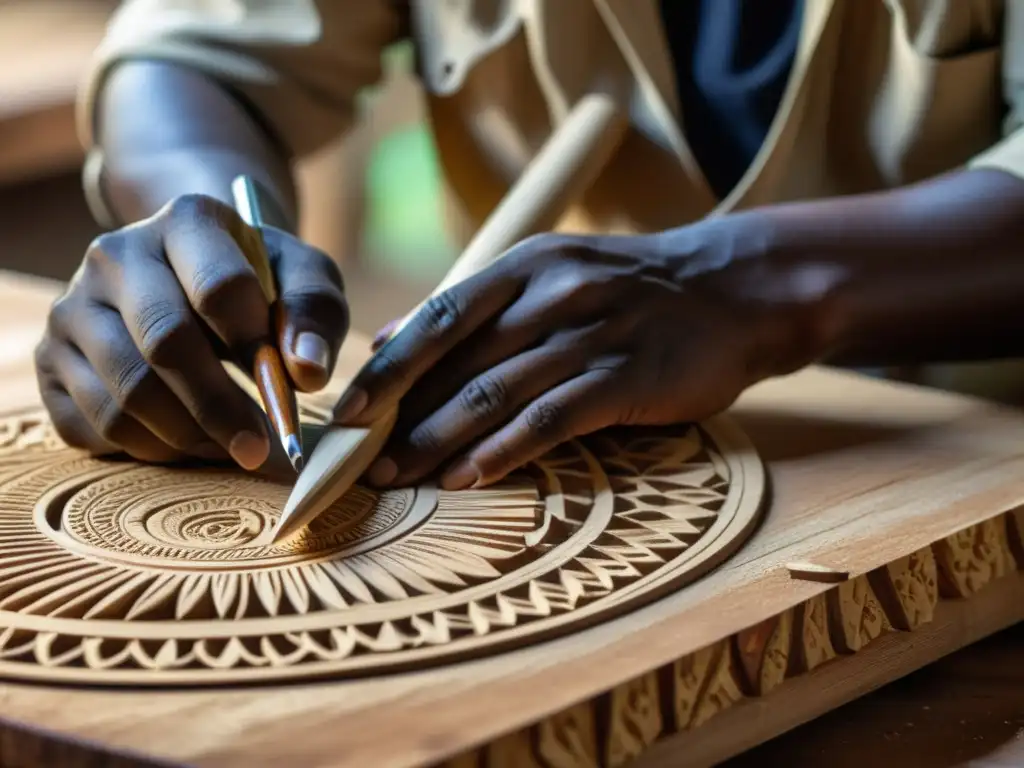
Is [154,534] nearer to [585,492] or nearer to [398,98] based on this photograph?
[585,492]

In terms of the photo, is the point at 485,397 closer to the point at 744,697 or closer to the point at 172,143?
the point at 744,697

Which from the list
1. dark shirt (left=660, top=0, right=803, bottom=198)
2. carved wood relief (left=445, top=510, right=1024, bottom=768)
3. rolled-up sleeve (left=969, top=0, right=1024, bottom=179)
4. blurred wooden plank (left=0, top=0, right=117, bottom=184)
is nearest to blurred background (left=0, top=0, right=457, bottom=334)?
blurred wooden plank (left=0, top=0, right=117, bottom=184)

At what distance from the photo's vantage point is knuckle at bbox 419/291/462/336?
2.18 feet

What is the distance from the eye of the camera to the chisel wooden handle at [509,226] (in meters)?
0.60

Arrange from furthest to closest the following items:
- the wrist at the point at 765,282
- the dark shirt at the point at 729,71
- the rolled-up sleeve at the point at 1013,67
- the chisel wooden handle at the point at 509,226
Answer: the dark shirt at the point at 729,71 → the rolled-up sleeve at the point at 1013,67 → the wrist at the point at 765,282 → the chisel wooden handle at the point at 509,226

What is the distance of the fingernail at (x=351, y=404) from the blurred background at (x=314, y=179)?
80 centimetres

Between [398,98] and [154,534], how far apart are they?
198 cm

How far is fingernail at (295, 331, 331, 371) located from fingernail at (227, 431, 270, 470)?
47 millimetres

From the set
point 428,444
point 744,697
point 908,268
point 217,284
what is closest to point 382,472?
point 428,444

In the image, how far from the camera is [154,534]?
599 mm

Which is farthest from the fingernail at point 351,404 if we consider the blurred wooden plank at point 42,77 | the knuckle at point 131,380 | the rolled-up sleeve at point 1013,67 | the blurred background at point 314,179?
the blurred wooden plank at point 42,77

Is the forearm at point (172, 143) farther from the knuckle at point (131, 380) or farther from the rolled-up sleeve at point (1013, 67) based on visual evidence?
the rolled-up sleeve at point (1013, 67)

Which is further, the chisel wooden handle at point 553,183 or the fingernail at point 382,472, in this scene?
the chisel wooden handle at point 553,183

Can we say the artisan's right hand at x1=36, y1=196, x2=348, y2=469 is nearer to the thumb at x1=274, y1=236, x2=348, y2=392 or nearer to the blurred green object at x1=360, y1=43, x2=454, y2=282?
the thumb at x1=274, y1=236, x2=348, y2=392
